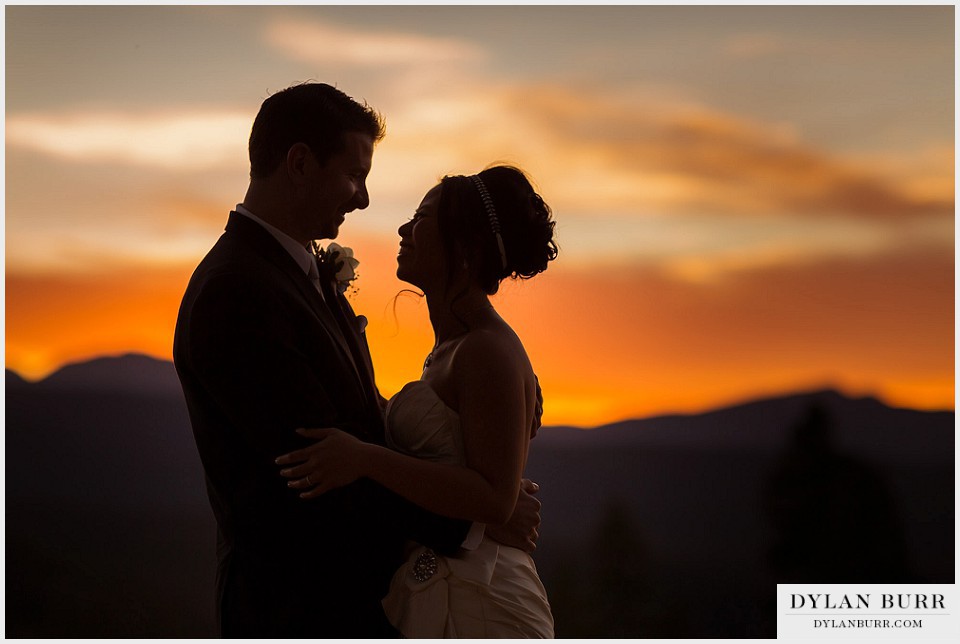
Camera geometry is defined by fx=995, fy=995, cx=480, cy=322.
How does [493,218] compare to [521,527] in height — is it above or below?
above

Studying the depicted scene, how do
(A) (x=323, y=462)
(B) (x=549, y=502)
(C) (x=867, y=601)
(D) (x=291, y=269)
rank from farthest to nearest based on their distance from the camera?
(B) (x=549, y=502)
(C) (x=867, y=601)
(D) (x=291, y=269)
(A) (x=323, y=462)

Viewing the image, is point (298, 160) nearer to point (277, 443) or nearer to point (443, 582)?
point (277, 443)

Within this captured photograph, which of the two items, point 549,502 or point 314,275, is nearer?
point 314,275

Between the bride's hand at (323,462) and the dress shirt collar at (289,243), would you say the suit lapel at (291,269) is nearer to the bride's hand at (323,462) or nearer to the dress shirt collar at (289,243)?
the dress shirt collar at (289,243)

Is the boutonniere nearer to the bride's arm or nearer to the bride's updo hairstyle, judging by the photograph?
the bride's updo hairstyle

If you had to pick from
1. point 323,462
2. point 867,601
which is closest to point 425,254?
point 323,462

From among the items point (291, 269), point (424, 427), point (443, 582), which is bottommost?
point (443, 582)

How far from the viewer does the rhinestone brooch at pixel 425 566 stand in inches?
111

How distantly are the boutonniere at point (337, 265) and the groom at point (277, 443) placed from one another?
0.26m

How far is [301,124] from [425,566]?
1357 millimetres

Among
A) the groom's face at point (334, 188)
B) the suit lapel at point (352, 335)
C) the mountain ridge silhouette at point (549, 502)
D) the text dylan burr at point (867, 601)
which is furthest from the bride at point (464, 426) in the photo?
the mountain ridge silhouette at point (549, 502)

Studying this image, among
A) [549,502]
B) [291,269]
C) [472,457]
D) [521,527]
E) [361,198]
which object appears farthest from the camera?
[549,502]

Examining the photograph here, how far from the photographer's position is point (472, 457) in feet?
9.04

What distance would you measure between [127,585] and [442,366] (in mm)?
4889
